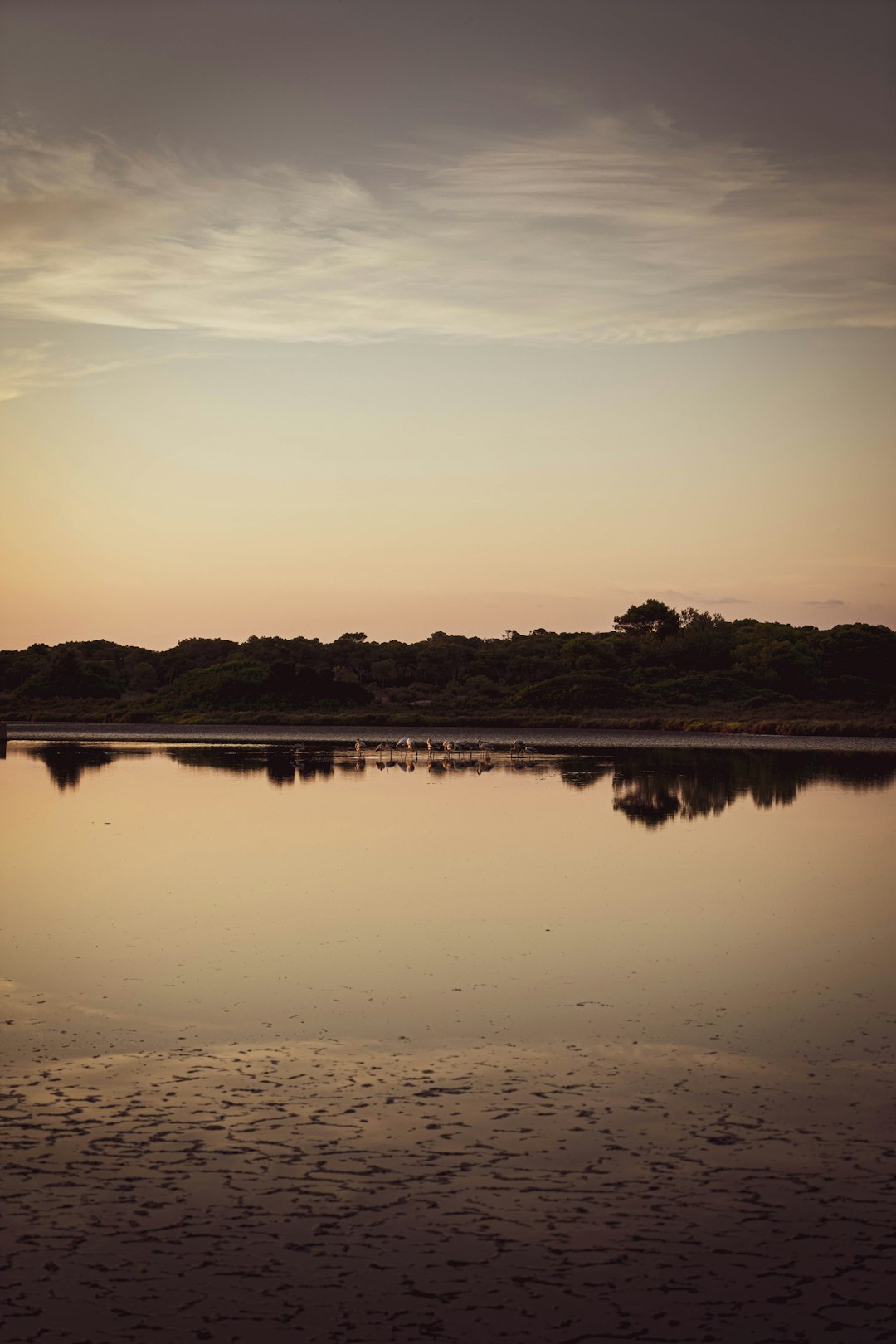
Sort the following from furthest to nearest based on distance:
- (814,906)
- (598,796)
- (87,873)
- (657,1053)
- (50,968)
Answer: (598,796) → (87,873) → (814,906) → (50,968) → (657,1053)

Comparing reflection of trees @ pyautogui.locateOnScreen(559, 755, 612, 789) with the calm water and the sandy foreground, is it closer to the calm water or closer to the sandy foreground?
the calm water

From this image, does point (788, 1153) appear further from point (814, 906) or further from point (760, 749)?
point (760, 749)

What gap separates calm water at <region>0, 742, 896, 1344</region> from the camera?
7.48 m

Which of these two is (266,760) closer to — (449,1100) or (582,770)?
(582,770)

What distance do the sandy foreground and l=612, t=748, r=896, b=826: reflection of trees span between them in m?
21.9

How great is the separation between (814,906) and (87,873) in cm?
1188

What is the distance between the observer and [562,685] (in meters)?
133

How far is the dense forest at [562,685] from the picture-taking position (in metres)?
122

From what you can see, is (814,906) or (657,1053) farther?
(814,906)

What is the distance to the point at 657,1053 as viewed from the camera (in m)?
12.0

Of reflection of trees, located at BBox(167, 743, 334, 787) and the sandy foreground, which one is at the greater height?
the sandy foreground

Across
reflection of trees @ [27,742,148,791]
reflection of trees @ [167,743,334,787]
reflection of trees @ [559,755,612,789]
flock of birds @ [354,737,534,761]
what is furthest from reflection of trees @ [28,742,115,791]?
reflection of trees @ [559,755,612,789]

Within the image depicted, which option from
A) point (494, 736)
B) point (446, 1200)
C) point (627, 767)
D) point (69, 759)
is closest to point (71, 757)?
point (69, 759)

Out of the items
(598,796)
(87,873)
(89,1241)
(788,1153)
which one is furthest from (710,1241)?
(598,796)
